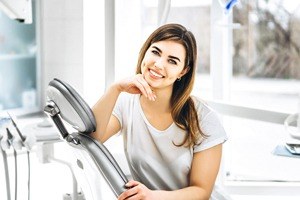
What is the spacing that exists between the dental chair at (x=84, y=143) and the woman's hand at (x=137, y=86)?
19 cm

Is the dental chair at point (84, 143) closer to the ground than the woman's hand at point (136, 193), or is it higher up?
higher up

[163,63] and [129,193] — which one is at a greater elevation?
[163,63]

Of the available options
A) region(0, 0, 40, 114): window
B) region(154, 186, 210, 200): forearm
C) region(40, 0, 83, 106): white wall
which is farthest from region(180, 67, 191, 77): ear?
region(0, 0, 40, 114): window

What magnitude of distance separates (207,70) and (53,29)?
781 millimetres

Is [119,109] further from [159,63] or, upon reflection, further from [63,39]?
[63,39]

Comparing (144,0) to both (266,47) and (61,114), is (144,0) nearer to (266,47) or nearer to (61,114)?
(266,47)

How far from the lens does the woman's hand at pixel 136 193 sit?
1.13 m

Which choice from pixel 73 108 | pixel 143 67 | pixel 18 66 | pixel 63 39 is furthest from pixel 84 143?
pixel 18 66

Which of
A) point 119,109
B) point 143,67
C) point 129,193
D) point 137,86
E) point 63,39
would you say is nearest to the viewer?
point 129,193

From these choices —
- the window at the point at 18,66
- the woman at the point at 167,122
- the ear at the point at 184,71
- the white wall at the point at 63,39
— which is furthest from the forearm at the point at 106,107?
the window at the point at 18,66

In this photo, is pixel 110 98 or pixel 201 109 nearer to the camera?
pixel 110 98

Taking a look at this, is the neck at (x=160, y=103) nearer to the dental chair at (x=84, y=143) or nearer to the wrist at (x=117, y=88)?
the wrist at (x=117, y=88)

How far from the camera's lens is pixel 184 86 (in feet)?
4.92

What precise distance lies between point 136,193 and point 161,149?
325 mm
